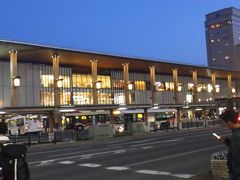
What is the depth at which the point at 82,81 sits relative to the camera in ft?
294

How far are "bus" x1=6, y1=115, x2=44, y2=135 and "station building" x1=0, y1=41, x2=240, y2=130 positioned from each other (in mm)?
2620

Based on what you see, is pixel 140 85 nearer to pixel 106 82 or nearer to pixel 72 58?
pixel 106 82

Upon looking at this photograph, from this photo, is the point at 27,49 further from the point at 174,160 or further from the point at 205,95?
the point at 205,95

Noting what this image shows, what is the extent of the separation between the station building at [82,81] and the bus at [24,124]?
2620 millimetres

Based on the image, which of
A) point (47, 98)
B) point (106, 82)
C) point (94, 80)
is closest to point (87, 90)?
point (106, 82)

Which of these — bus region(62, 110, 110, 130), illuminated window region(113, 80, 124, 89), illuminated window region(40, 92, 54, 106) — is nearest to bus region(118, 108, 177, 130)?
bus region(62, 110, 110, 130)

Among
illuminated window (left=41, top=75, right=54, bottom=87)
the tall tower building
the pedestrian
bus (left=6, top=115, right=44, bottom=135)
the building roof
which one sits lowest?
the pedestrian

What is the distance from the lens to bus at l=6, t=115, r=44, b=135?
58875mm

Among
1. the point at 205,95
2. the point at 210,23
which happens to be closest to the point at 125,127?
the point at 205,95

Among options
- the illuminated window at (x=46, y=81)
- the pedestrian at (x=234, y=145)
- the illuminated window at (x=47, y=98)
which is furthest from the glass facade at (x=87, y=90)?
the pedestrian at (x=234, y=145)

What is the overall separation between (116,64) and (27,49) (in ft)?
72.1

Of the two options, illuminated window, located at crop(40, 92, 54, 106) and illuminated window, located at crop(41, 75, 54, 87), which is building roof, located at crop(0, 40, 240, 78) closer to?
illuminated window, located at crop(41, 75, 54, 87)

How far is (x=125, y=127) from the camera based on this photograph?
51.1 metres

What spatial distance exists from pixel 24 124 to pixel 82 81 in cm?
3151
